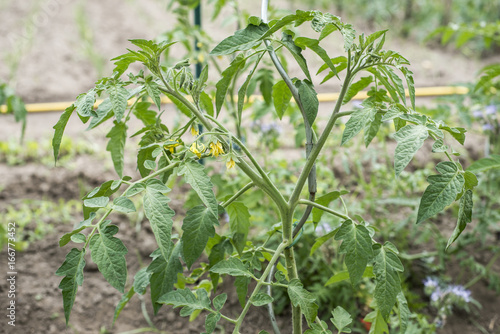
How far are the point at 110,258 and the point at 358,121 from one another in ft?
1.75

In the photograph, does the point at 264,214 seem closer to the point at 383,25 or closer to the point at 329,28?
the point at 329,28

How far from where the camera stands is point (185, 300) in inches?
37.9

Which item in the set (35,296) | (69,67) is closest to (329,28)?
(35,296)

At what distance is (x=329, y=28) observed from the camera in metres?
0.94

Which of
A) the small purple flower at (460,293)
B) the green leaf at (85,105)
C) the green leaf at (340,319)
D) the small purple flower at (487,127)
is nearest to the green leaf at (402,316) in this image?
the green leaf at (340,319)

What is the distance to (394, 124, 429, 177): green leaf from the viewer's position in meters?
0.78

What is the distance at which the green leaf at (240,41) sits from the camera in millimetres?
845

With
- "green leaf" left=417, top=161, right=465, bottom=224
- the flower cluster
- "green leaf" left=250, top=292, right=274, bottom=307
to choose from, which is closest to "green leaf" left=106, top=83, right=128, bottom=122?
"green leaf" left=250, top=292, right=274, bottom=307

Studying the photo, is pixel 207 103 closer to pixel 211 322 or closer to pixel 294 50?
pixel 294 50

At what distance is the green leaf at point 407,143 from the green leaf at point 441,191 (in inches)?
2.9

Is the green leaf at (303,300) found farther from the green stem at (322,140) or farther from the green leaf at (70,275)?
the green leaf at (70,275)

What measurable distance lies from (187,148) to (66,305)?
36cm

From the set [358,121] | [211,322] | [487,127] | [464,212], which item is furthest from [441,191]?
[487,127]

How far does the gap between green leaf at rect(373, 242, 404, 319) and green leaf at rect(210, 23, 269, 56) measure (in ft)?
1.65
